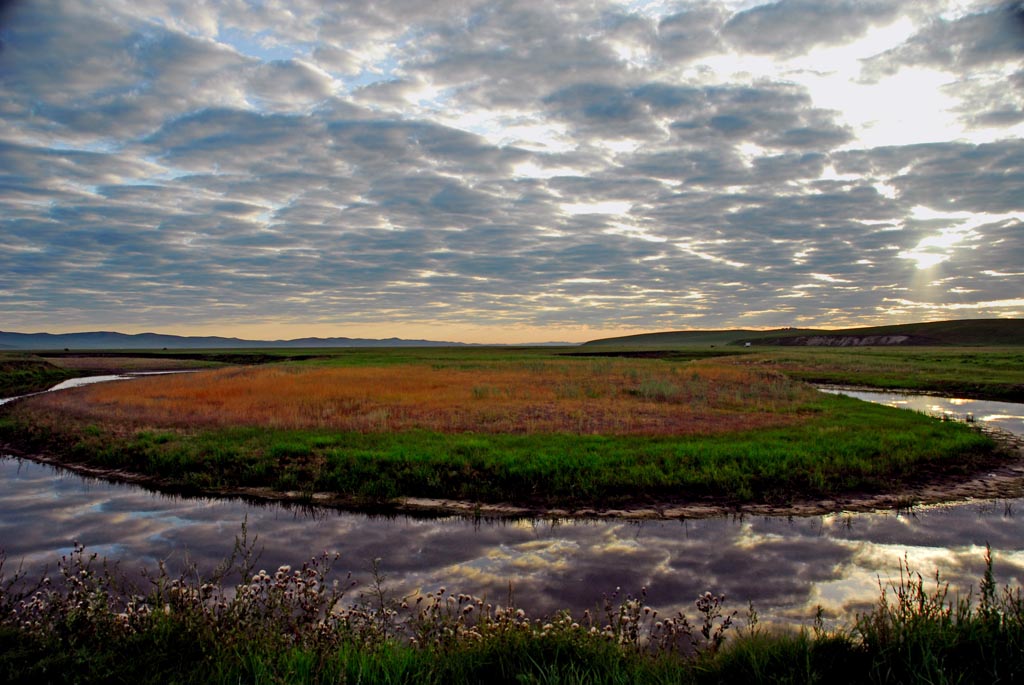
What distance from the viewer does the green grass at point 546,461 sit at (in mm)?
15203

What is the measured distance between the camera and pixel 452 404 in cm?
2895

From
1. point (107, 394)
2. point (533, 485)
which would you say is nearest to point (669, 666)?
point (533, 485)

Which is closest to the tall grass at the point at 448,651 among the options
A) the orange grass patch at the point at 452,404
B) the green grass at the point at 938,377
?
the orange grass patch at the point at 452,404

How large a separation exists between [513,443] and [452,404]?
1055cm

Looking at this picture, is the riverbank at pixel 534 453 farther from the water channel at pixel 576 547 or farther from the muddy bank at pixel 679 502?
the water channel at pixel 576 547

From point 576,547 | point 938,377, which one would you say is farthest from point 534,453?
point 938,377

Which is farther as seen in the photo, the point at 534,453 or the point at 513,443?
→ the point at 513,443

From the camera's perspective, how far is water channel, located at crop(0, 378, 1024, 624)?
9.36 meters

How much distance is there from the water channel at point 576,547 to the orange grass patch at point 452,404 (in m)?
8.29

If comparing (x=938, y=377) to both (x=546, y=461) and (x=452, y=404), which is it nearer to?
(x=452, y=404)

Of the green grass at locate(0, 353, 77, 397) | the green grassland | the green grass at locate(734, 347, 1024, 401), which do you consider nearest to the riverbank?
the green grassland

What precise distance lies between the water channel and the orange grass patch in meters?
8.29

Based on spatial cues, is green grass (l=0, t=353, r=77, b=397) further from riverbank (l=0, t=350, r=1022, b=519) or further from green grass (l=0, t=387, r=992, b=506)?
green grass (l=0, t=387, r=992, b=506)

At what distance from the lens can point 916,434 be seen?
20.9 meters
